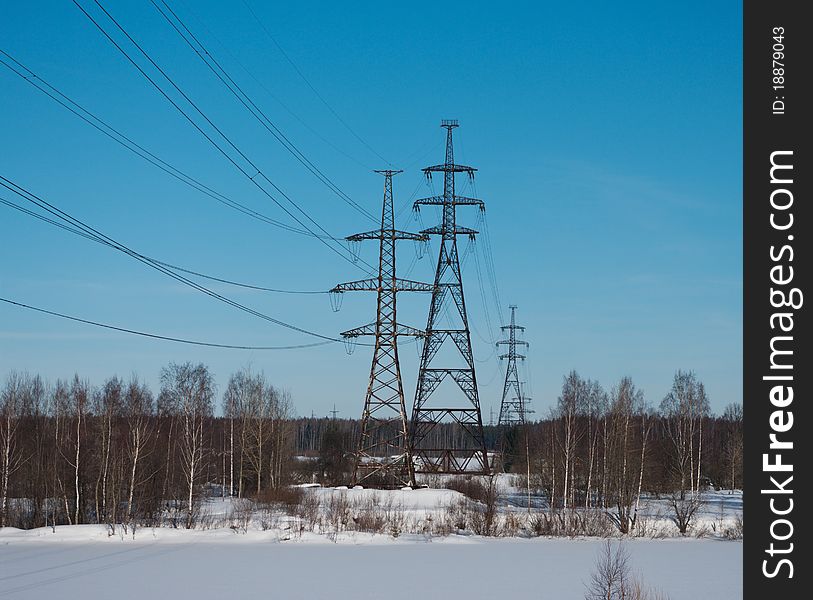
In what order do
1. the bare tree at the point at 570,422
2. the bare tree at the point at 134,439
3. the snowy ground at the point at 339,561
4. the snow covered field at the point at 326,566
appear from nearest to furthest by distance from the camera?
1. the snow covered field at the point at 326,566
2. the snowy ground at the point at 339,561
3. the bare tree at the point at 134,439
4. the bare tree at the point at 570,422

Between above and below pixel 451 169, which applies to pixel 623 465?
below

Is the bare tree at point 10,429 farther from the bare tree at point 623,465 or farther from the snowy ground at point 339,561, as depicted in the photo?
the bare tree at point 623,465

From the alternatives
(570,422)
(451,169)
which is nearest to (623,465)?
(570,422)

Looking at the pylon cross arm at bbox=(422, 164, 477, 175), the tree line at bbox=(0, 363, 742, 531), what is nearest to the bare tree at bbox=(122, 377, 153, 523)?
the tree line at bbox=(0, 363, 742, 531)

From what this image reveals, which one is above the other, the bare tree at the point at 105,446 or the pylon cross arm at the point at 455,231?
the pylon cross arm at the point at 455,231

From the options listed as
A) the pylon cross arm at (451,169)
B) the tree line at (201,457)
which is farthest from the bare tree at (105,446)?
the pylon cross arm at (451,169)

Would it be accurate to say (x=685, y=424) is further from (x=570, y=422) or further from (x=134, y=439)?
(x=134, y=439)

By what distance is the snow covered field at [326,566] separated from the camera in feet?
78.2

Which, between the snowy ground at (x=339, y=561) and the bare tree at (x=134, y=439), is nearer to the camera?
the snowy ground at (x=339, y=561)

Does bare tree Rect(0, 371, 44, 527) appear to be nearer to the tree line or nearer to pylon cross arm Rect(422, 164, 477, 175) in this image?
the tree line

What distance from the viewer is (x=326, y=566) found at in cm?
2981
